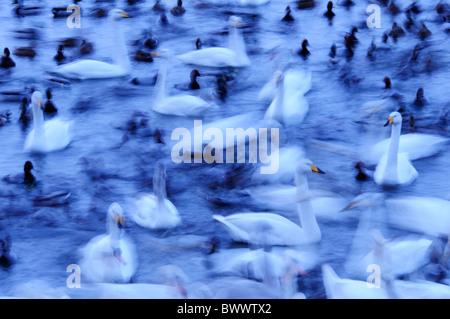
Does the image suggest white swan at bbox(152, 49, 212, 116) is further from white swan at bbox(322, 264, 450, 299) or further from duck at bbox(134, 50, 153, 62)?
white swan at bbox(322, 264, 450, 299)

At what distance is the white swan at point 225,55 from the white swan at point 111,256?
286cm

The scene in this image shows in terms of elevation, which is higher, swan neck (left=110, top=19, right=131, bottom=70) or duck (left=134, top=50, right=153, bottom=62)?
swan neck (left=110, top=19, right=131, bottom=70)

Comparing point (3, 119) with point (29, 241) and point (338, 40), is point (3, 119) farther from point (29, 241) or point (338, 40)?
point (338, 40)

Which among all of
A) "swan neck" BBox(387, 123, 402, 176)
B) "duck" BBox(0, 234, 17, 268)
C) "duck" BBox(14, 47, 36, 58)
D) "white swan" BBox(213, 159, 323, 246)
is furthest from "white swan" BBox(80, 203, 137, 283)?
"duck" BBox(14, 47, 36, 58)

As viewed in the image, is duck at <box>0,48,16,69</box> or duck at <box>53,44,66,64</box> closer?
duck at <box>0,48,16,69</box>

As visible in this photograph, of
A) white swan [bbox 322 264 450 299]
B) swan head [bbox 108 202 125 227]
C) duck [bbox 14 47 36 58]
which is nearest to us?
white swan [bbox 322 264 450 299]

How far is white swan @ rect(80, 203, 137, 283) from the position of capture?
4.24 meters

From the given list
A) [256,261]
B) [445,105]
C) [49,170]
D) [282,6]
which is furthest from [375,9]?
[256,261]

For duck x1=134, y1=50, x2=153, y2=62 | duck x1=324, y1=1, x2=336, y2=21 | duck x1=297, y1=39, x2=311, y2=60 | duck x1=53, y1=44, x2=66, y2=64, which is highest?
duck x1=324, y1=1, x2=336, y2=21

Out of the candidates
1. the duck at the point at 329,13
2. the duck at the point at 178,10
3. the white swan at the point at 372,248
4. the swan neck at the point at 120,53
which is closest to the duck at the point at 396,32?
the duck at the point at 329,13

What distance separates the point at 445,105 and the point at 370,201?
1874 mm

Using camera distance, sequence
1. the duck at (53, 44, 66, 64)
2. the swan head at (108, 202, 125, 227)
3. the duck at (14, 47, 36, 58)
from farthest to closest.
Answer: the duck at (14, 47, 36, 58) < the duck at (53, 44, 66, 64) < the swan head at (108, 202, 125, 227)

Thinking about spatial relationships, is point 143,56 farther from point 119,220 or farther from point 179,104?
point 119,220
